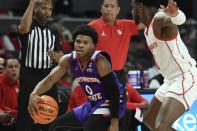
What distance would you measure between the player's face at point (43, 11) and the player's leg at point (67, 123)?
1677 mm

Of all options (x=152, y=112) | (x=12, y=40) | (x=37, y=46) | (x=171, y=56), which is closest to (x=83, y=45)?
(x=171, y=56)

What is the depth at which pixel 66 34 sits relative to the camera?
508 inches

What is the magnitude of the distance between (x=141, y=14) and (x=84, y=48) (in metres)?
0.79

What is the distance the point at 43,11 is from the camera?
24.8ft

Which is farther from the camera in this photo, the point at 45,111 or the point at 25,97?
the point at 25,97

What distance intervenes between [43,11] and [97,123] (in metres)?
1.91

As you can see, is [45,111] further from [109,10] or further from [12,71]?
[109,10]

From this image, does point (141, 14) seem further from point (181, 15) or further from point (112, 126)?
point (112, 126)

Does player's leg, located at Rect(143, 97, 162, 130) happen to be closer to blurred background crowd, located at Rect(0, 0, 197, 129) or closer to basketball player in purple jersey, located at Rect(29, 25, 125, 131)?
basketball player in purple jersey, located at Rect(29, 25, 125, 131)

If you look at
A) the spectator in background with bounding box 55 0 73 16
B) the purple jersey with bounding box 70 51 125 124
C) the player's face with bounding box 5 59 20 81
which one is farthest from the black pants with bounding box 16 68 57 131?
the spectator in background with bounding box 55 0 73 16

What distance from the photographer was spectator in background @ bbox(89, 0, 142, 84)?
7.43 meters

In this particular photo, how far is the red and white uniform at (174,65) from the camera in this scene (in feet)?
20.4

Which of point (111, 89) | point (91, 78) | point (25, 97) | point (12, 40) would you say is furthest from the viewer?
point (12, 40)

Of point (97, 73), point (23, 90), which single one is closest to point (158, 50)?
point (97, 73)
